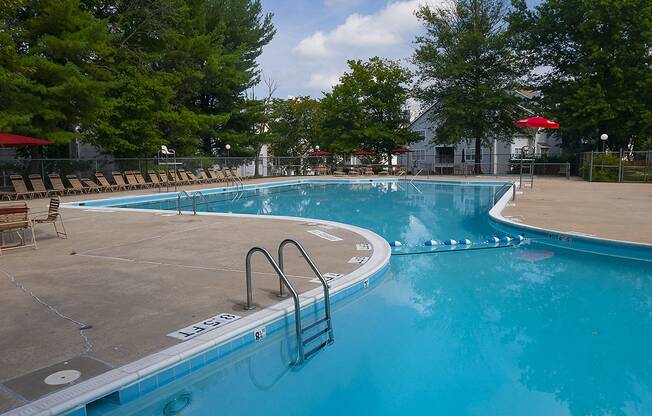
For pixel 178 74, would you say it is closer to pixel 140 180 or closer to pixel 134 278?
pixel 140 180

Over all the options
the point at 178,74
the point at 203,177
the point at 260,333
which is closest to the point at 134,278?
the point at 260,333

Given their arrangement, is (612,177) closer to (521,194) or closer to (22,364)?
(521,194)

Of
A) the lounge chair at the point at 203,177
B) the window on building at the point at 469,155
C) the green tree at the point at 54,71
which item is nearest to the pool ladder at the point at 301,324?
the green tree at the point at 54,71

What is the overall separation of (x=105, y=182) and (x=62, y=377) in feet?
62.2

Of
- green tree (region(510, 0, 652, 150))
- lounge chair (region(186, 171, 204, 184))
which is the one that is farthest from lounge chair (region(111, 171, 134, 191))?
green tree (region(510, 0, 652, 150))

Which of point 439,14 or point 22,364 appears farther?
point 439,14

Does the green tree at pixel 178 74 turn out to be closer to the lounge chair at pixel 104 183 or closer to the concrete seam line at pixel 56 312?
the lounge chair at pixel 104 183

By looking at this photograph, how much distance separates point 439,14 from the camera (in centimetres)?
3334

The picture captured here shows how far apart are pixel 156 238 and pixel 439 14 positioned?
30844 millimetres

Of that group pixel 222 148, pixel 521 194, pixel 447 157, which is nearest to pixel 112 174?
pixel 222 148

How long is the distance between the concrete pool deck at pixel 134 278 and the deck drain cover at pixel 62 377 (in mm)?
63

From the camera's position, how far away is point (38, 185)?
17.9 m

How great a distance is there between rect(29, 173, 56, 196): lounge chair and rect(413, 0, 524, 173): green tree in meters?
23.7

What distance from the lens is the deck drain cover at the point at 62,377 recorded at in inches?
126
